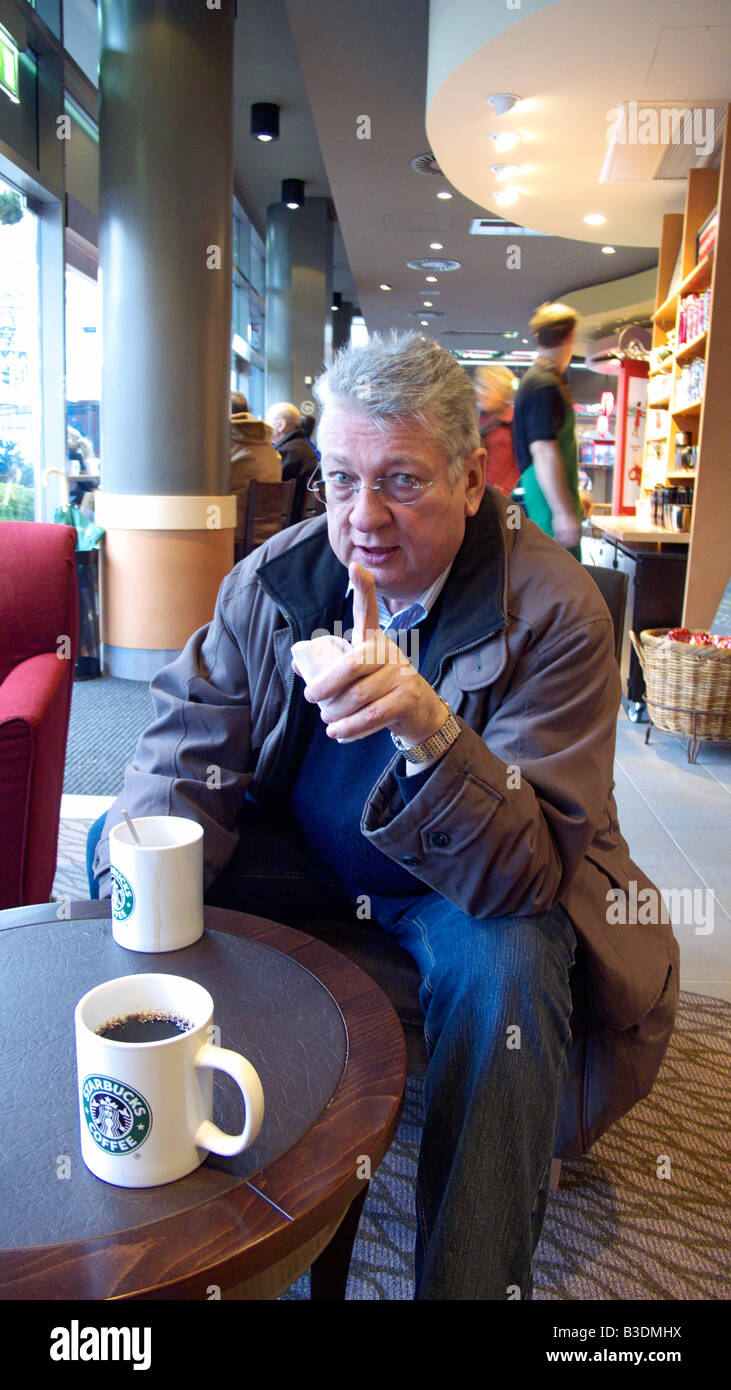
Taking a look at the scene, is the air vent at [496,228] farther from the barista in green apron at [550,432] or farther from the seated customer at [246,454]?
the barista in green apron at [550,432]

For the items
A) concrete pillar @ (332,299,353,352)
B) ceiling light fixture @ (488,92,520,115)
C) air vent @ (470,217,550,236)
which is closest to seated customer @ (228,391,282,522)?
ceiling light fixture @ (488,92,520,115)

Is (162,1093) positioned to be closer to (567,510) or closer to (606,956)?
(606,956)

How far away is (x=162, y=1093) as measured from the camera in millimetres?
721

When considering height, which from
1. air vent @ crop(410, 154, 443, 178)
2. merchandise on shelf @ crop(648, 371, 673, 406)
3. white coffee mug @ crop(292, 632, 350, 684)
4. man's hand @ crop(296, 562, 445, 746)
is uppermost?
air vent @ crop(410, 154, 443, 178)

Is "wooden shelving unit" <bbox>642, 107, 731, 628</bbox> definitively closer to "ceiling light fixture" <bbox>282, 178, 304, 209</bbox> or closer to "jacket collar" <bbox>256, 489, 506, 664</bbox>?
"jacket collar" <bbox>256, 489, 506, 664</bbox>

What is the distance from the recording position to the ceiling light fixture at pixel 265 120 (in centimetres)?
786

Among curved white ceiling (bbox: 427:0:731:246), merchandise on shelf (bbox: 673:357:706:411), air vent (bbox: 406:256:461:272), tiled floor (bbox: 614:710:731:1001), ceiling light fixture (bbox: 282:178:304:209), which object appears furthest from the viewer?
air vent (bbox: 406:256:461:272)

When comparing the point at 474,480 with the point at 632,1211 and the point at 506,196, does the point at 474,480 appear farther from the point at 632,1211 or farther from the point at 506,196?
the point at 506,196

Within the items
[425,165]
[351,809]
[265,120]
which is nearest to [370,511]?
[351,809]

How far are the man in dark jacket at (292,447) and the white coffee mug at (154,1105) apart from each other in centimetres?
654

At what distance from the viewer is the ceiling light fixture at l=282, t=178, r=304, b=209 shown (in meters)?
9.70

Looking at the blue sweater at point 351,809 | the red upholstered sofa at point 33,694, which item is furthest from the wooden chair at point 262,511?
the blue sweater at point 351,809

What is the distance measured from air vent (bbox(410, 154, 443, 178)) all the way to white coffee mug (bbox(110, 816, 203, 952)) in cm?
734

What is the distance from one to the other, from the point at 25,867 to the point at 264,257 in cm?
1165
